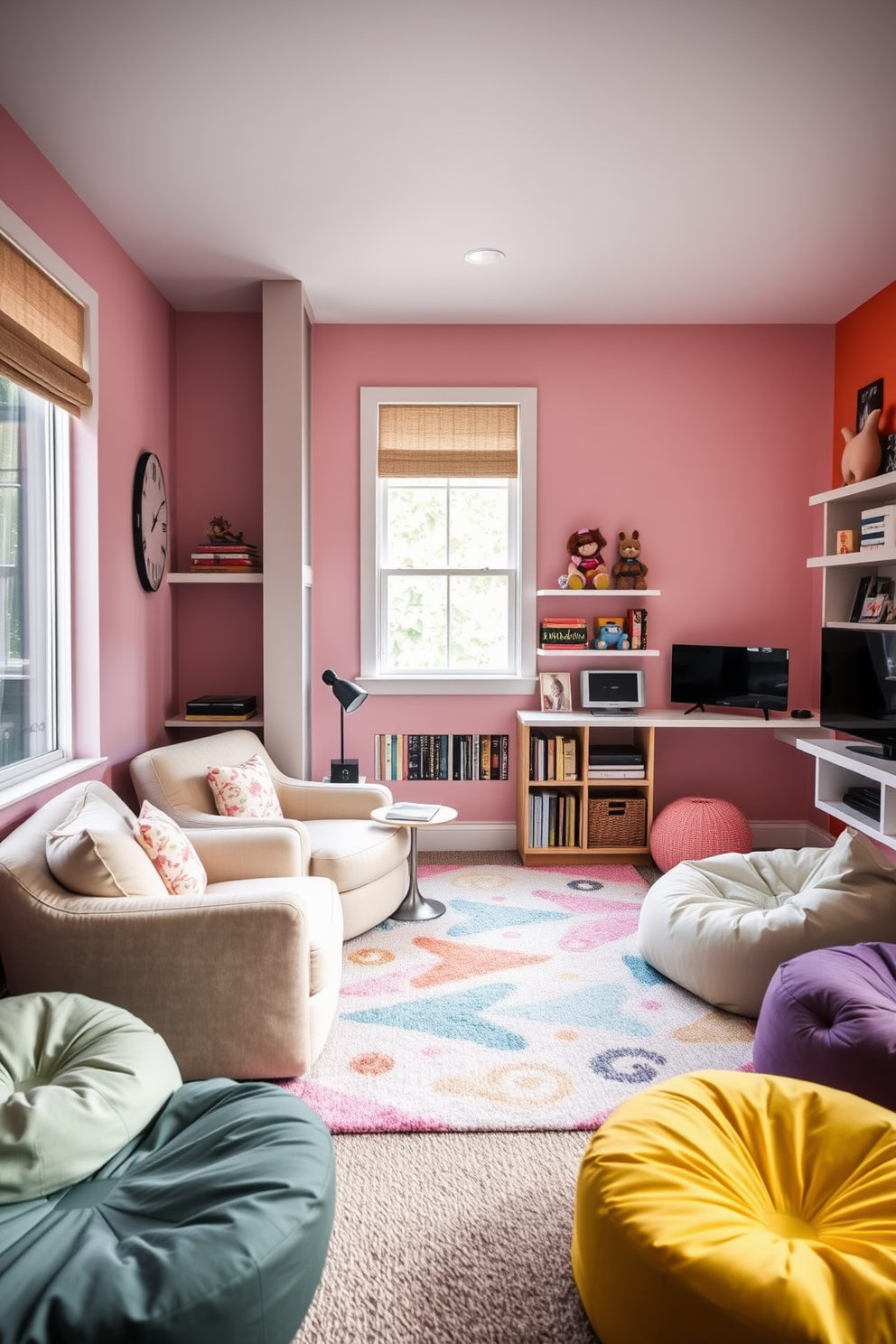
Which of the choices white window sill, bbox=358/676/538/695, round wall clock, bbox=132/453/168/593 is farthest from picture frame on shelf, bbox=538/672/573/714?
round wall clock, bbox=132/453/168/593

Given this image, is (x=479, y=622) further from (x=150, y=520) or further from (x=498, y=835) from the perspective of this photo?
(x=150, y=520)

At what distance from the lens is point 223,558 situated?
169 inches

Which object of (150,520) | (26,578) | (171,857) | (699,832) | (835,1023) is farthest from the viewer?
(699,832)

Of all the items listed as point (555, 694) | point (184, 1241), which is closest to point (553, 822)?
point (555, 694)

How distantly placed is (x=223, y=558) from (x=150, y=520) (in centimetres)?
40

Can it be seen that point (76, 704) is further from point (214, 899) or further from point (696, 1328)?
point (696, 1328)

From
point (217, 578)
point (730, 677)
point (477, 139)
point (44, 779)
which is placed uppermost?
point (477, 139)

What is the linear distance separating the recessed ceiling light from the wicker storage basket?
8.24ft

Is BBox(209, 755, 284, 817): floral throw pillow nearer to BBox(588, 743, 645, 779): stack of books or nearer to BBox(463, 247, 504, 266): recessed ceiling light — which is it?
BBox(588, 743, 645, 779): stack of books

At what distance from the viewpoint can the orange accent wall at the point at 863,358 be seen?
402cm

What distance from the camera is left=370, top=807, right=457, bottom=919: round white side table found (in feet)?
11.9

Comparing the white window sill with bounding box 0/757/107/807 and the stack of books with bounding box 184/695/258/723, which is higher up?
the stack of books with bounding box 184/695/258/723

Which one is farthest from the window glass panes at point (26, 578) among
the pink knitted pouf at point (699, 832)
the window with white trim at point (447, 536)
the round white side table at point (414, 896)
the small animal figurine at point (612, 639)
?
the pink knitted pouf at point (699, 832)

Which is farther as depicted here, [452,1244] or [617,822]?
Result: [617,822]
